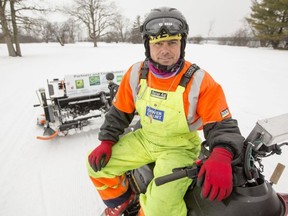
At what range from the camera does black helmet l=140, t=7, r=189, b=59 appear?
5.49 feet

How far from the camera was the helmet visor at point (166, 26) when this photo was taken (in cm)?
167

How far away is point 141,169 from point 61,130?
7.94 ft

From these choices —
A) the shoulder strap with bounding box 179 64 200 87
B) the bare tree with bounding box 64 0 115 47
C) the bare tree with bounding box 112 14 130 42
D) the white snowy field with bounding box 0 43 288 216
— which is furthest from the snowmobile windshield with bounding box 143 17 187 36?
the bare tree with bounding box 112 14 130 42

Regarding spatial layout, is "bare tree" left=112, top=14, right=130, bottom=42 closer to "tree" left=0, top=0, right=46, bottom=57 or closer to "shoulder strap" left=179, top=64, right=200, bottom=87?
"tree" left=0, top=0, right=46, bottom=57

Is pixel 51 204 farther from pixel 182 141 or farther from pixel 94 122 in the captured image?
pixel 94 122

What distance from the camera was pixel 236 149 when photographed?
1319 mm

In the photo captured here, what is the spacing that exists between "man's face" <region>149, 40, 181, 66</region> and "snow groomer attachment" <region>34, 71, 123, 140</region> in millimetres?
2185

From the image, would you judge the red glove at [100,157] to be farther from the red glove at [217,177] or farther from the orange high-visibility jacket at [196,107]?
the red glove at [217,177]

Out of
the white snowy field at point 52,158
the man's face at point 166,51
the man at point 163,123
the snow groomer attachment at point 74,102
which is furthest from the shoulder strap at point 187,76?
the snow groomer attachment at point 74,102

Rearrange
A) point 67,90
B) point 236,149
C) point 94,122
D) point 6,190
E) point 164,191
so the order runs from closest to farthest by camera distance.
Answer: point 236,149 → point 164,191 → point 6,190 → point 67,90 → point 94,122

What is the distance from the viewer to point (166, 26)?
1.66 m

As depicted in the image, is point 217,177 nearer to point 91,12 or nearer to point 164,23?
point 164,23

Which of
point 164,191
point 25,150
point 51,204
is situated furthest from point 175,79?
point 25,150

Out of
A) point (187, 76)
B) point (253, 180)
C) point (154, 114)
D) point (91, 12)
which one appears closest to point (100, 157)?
point (154, 114)
